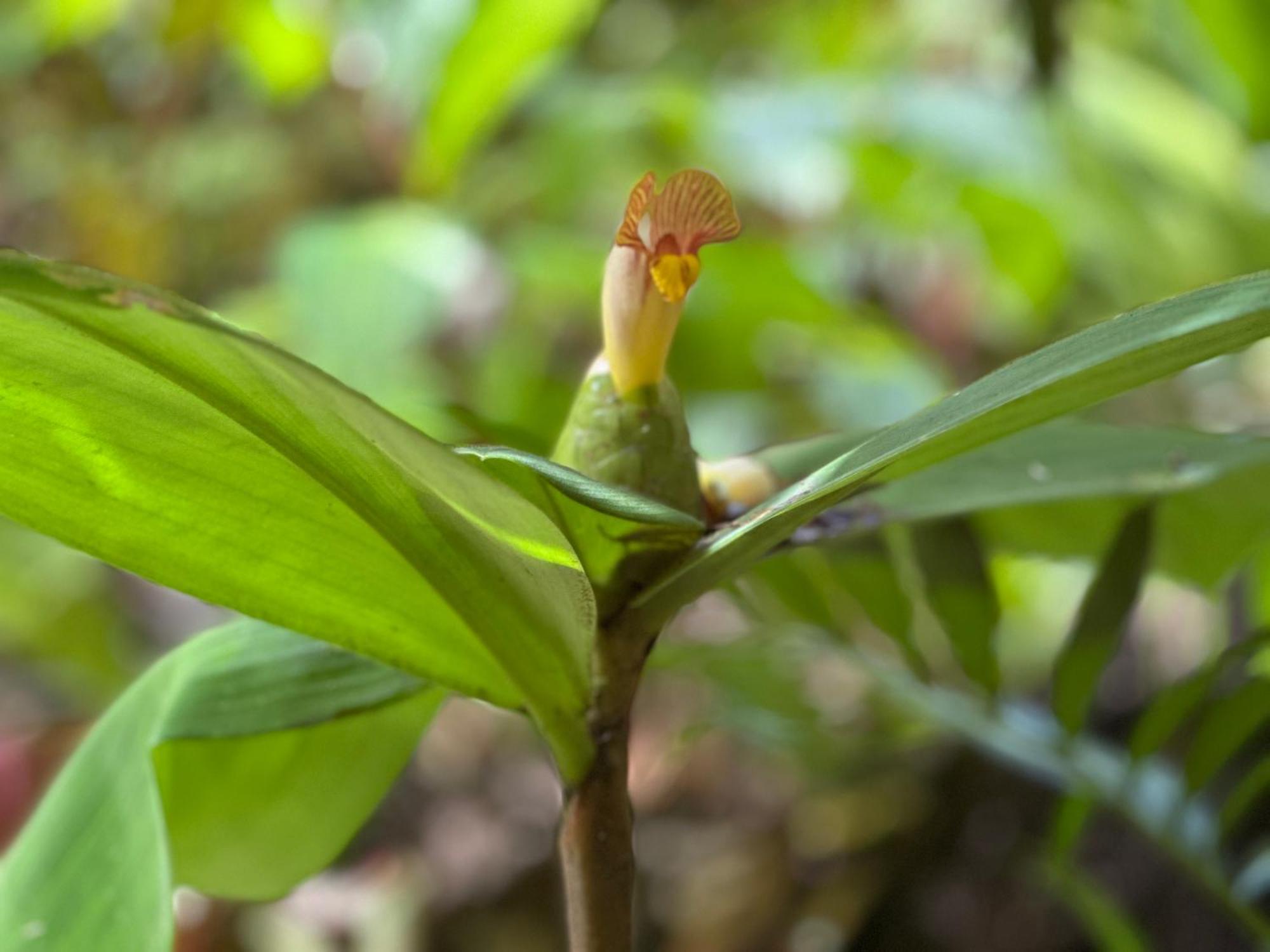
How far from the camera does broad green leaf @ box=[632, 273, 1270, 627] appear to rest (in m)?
0.25

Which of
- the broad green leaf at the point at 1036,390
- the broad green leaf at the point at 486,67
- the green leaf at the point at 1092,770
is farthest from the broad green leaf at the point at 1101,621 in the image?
Result: the broad green leaf at the point at 486,67

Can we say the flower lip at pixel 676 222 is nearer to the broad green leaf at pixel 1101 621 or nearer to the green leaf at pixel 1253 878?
the broad green leaf at pixel 1101 621

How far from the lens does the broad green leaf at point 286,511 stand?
0.93 ft

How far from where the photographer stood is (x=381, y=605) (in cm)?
35

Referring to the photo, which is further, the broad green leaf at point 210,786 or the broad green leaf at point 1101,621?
the broad green leaf at point 1101,621

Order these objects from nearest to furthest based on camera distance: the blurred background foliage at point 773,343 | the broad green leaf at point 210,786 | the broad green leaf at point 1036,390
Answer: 1. the broad green leaf at point 1036,390
2. the broad green leaf at point 210,786
3. the blurred background foliage at point 773,343

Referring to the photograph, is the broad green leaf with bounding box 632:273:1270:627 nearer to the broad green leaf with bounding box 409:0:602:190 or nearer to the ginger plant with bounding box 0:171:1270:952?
the ginger plant with bounding box 0:171:1270:952

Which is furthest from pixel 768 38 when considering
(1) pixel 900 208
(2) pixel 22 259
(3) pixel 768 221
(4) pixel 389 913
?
(2) pixel 22 259

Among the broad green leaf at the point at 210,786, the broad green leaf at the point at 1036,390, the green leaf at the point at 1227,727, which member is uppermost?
the broad green leaf at the point at 1036,390

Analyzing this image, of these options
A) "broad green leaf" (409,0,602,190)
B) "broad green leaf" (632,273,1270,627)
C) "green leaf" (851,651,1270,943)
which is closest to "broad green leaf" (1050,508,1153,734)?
"green leaf" (851,651,1270,943)

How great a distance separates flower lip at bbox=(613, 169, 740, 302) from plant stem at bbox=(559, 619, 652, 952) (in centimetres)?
11

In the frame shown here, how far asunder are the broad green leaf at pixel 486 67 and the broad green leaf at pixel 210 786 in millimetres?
880

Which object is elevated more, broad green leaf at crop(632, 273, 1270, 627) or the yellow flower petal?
the yellow flower petal

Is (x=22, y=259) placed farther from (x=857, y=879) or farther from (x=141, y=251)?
(x=141, y=251)
